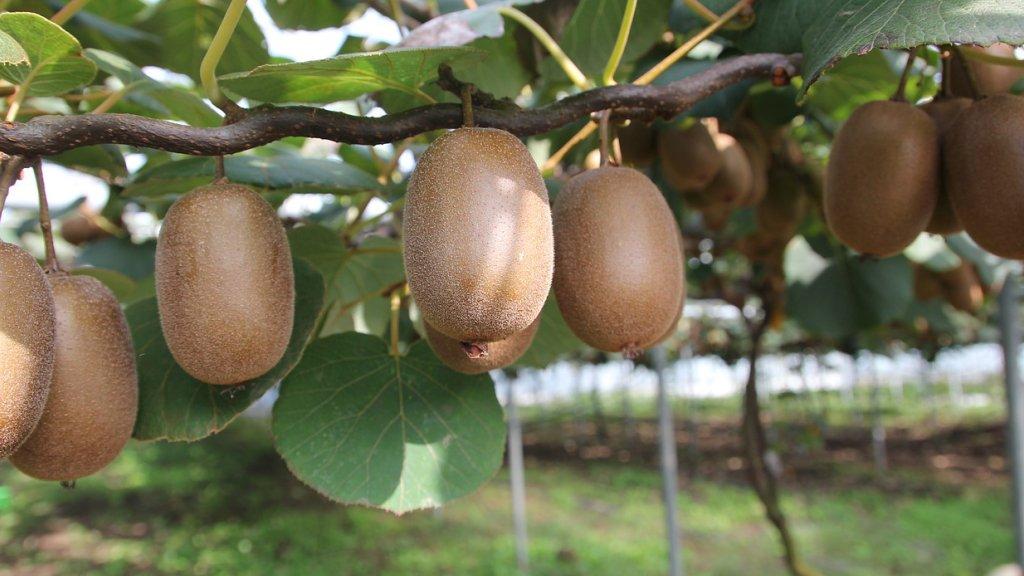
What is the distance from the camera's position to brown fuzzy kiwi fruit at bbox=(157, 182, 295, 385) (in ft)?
2.20

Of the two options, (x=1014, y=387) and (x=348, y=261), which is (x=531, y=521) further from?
(x=348, y=261)

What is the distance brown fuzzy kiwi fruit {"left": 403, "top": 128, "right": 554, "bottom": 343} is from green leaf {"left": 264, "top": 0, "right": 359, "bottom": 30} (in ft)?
3.79

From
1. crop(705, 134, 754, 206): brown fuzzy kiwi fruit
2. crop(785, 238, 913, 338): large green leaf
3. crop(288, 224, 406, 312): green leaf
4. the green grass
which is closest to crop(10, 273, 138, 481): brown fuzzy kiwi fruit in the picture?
crop(288, 224, 406, 312): green leaf

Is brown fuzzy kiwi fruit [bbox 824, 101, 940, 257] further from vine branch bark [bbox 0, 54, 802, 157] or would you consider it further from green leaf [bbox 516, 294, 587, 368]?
green leaf [bbox 516, 294, 587, 368]

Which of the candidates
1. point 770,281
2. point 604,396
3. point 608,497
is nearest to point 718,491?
point 608,497

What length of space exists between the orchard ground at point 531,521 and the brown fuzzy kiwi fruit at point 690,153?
4.18 metres

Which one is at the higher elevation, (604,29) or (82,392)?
(604,29)

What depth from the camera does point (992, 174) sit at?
0.82 m

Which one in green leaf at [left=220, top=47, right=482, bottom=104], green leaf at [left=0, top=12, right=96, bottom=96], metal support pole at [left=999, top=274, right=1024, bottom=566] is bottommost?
metal support pole at [left=999, top=274, right=1024, bottom=566]

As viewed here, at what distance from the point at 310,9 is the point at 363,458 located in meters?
1.19

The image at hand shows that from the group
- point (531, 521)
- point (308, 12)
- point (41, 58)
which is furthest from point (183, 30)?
point (531, 521)

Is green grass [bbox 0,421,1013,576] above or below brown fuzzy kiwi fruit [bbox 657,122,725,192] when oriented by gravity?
below

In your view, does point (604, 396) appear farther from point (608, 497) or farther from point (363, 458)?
point (363, 458)

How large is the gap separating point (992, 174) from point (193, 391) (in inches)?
36.7
